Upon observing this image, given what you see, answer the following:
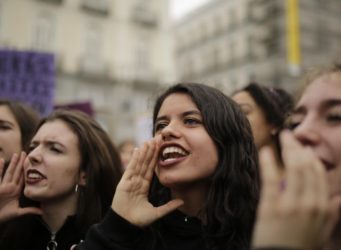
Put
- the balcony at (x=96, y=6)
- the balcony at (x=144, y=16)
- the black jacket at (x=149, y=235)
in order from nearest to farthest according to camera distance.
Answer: the black jacket at (x=149, y=235)
the balcony at (x=96, y=6)
the balcony at (x=144, y=16)

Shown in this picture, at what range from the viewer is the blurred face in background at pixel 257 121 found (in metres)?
3.35

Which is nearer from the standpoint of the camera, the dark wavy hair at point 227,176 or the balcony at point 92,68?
the dark wavy hair at point 227,176

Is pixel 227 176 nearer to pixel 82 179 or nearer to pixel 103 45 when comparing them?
pixel 82 179

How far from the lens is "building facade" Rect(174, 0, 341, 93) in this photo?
32.5 metres

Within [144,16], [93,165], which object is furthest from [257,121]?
[144,16]

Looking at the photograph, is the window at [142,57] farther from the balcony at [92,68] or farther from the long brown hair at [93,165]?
the long brown hair at [93,165]

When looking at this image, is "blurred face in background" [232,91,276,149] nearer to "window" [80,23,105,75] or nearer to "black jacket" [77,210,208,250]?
"black jacket" [77,210,208,250]

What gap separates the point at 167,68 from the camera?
23.7 meters

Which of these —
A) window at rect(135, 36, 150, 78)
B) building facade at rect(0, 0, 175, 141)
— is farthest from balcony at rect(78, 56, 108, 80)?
window at rect(135, 36, 150, 78)

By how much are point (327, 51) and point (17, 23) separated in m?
23.2

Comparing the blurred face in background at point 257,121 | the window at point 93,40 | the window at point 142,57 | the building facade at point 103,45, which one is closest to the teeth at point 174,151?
the blurred face in background at point 257,121

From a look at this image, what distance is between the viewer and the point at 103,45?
22.2 metres

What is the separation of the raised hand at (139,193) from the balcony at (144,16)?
21545 mm

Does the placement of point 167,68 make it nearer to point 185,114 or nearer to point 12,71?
point 12,71
